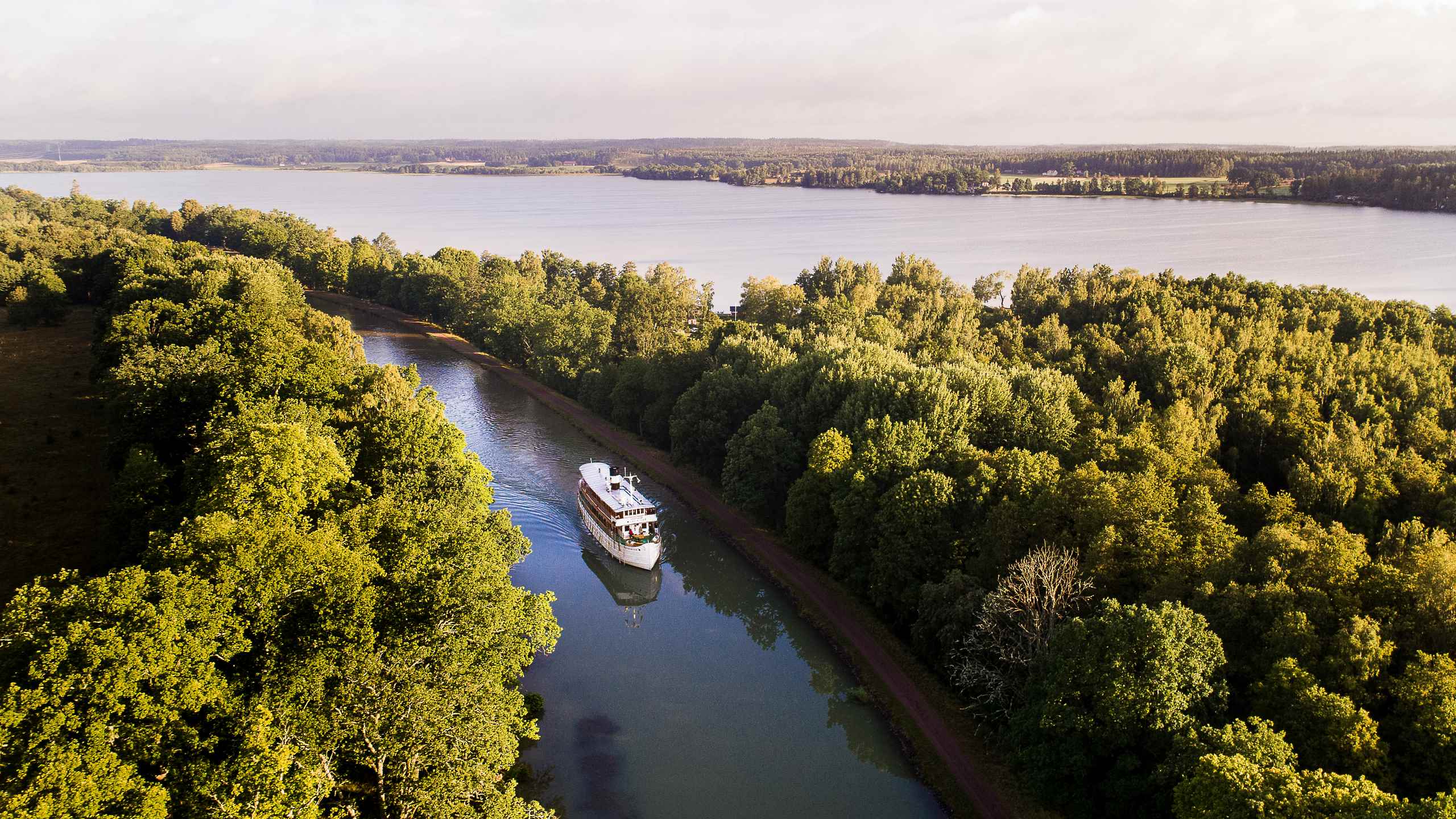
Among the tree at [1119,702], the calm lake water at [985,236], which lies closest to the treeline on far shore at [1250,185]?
the calm lake water at [985,236]

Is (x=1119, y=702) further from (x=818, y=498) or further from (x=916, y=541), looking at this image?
(x=818, y=498)

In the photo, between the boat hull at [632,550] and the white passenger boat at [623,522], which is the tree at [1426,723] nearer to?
the boat hull at [632,550]

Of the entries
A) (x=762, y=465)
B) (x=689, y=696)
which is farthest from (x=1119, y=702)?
(x=762, y=465)

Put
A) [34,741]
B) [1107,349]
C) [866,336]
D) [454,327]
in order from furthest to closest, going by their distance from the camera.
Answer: [454,327], [866,336], [1107,349], [34,741]

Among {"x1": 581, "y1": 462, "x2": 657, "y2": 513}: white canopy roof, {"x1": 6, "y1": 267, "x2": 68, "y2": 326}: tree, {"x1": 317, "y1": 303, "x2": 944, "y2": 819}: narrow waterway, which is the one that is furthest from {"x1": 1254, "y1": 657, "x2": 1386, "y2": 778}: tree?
{"x1": 6, "y1": 267, "x2": 68, "y2": 326}: tree

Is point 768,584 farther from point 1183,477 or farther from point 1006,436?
point 1183,477

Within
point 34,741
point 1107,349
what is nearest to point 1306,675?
point 34,741

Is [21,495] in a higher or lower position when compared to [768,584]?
higher
